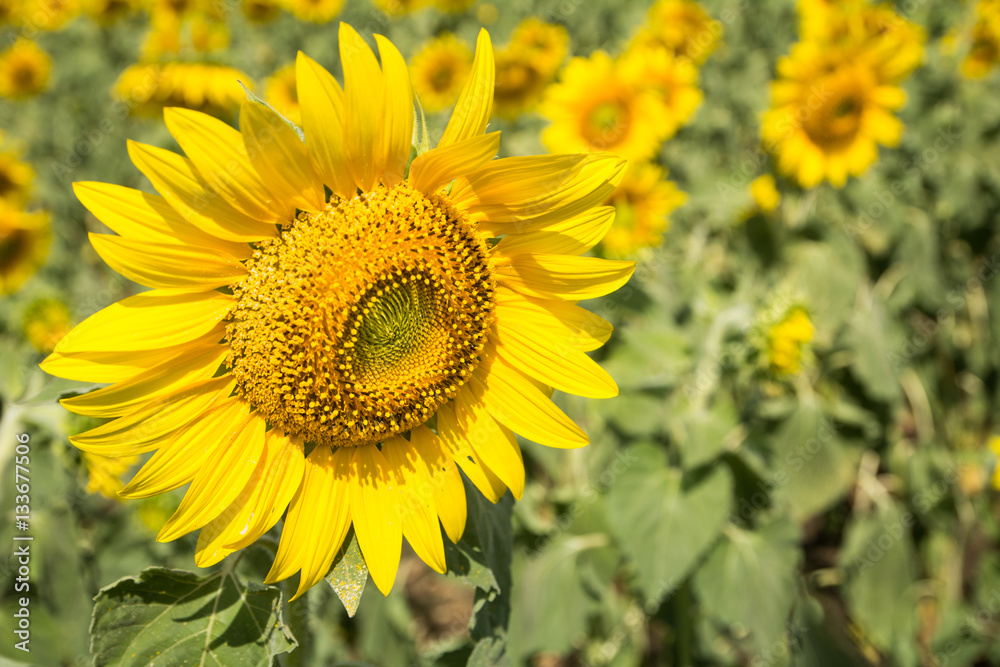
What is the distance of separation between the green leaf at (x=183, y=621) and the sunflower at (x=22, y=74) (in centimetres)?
724

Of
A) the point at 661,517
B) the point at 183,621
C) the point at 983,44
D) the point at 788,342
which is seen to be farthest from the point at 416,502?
the point at 983,44

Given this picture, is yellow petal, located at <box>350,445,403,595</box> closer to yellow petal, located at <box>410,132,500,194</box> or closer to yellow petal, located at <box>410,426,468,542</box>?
yellow petal, located at <box>410,426,468,542</box>

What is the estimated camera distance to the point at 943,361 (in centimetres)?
454

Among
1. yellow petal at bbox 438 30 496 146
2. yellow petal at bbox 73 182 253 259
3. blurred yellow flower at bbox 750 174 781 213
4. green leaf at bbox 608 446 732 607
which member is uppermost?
yellow petal at bbox 438 30 496 146

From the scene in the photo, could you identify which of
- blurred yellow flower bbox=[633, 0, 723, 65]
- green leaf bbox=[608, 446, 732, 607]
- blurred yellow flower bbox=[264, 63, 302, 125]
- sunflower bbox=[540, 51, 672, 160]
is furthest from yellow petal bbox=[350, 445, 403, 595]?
blurred yellow flower bbox=[633, 0, 723, 65]

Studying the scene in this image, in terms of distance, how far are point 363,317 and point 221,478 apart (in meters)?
0.41

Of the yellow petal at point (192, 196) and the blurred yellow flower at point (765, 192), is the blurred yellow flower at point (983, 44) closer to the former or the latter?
the blurred yellow flower at point (765, 192)

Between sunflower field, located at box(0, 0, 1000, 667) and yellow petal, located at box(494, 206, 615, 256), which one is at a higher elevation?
yellow petal, located at box(494, 206, 615, 256)

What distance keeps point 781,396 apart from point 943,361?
1.54 metres

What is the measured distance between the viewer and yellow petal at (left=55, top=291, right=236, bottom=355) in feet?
3.98

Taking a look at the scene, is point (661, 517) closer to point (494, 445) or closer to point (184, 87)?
point (494, 445)

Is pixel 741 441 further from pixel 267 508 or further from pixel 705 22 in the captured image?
pixel 705 22

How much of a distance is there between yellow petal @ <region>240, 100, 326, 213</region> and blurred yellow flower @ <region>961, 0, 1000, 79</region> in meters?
4.78

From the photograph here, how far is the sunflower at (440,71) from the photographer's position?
5957 millimetres
